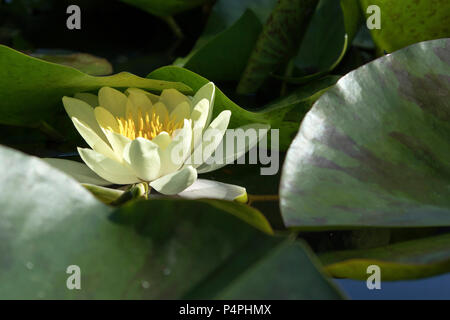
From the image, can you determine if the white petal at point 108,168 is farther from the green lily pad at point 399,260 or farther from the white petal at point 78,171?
the green lily pad at point 399,260

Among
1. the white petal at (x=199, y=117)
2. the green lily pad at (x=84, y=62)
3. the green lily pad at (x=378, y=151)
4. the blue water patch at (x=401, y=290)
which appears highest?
the green lily pad at (x=84, y=62)

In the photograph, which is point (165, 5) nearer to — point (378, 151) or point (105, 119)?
point (105, 119)

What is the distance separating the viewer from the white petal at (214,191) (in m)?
0.81

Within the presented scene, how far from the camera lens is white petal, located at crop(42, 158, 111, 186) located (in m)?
0.83

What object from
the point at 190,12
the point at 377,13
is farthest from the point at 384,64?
the point at 190,12

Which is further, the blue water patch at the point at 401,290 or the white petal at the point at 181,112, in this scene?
the white petal at the point at 181,112

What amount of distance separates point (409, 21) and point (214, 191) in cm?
49

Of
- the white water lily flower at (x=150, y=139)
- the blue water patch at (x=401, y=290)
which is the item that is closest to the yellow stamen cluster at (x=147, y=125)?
the white water lily flower at (x=150, y=139)

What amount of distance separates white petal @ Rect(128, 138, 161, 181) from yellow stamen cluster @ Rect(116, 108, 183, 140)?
7 centimetres

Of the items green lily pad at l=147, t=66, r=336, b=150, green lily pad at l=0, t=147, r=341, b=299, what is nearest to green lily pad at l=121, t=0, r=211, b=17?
green lily pad at l=147, t=66, r=336, b=150

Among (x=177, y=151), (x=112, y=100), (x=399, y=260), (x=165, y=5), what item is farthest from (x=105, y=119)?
(x=165, y=5)

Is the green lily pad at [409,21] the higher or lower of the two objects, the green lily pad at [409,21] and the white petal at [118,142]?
the higher

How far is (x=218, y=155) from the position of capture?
0.87m
